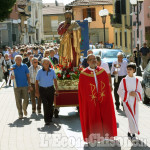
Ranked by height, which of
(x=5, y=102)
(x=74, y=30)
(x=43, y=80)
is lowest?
(x=5, y=102)

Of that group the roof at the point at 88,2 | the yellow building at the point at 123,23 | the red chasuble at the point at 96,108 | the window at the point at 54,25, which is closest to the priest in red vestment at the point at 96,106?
the red chasuble at the point at 96,108

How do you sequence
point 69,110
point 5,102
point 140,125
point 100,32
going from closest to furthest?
point 140,125 → point 69,110 → point 5,102 → point 100,32

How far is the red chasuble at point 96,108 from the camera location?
28.7ft

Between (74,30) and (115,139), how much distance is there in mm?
4300

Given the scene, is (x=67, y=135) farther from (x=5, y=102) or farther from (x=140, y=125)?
(x=5, y=102)

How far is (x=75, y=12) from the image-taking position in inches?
2608

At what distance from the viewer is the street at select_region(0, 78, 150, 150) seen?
8852 millimetres

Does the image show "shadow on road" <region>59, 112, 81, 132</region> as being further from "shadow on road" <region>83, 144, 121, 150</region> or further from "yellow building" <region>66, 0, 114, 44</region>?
"yellow building" <region>66, 0, 114, 44</region>

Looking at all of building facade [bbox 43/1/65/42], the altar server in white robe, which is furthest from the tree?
building facade [bbox 43/1/65/42]

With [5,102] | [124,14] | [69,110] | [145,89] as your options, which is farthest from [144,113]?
[124,14]

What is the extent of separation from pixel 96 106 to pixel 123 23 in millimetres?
38598

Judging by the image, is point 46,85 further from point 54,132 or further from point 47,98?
point 54,132

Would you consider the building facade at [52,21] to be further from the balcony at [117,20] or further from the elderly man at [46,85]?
the elderly man at [46,85]

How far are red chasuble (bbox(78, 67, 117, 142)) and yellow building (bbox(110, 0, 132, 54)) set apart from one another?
33745mm
